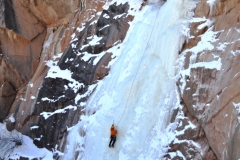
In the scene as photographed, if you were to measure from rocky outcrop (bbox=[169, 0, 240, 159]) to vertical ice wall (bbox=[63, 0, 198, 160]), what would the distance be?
0.58 metres

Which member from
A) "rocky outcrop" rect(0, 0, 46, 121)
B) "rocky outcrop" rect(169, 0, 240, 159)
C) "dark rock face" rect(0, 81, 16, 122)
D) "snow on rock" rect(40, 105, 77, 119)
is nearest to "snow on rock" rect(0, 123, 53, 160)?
"snow on rock" rect(40, 105, 77, 119)

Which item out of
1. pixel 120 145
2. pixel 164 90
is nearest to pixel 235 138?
pixel 164 90

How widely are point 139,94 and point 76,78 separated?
313cm

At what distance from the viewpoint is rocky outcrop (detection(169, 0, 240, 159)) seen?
334 inches

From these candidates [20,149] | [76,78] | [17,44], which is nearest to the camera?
[20,149]

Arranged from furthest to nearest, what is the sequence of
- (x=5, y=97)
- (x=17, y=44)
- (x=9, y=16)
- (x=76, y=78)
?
(x=17, y=44) → (x=9, y=16) → (x=5, y=97) → (x=76, y=78)

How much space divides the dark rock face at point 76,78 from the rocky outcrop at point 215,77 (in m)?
3.63

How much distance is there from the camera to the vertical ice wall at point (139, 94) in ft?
33.4

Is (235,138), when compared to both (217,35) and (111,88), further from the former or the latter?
(111,88)

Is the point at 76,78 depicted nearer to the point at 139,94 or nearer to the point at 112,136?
the point at 139,94

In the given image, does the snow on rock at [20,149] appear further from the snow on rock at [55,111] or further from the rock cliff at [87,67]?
the snow on rock at [55,111]

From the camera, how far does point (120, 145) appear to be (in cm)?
1058

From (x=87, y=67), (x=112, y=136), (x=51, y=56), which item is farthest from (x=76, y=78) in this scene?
(x=112, y=136)

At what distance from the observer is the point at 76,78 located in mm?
13023
